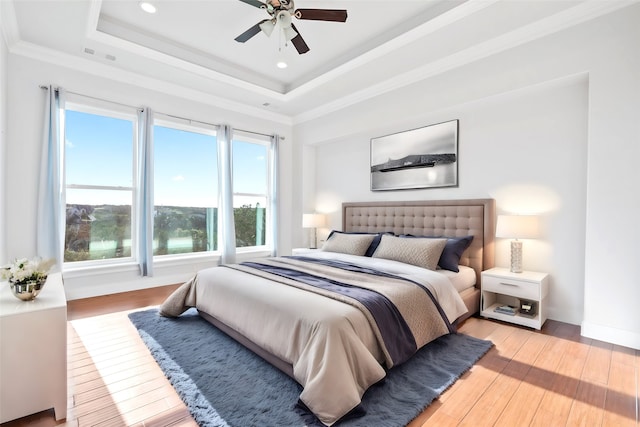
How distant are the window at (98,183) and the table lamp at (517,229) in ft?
15.3

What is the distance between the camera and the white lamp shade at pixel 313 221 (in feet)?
17.1

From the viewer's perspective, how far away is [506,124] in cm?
336

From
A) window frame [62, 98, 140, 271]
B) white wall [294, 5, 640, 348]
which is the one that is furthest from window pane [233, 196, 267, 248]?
white wall [294, 5, 640, 348]

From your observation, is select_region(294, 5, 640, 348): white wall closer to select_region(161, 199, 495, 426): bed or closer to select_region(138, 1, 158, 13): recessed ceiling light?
select_region(161, 199, 495, 426): bed

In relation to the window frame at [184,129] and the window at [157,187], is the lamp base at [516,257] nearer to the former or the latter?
the window at [157,187]

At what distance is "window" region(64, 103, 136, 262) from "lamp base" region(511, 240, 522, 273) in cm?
478

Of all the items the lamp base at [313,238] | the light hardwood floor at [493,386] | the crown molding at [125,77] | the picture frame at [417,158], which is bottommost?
the light hardwood floor at [493,386]

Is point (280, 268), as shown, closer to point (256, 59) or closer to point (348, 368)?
point (348, 368)

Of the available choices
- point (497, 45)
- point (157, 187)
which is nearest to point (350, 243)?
point (497, 45)

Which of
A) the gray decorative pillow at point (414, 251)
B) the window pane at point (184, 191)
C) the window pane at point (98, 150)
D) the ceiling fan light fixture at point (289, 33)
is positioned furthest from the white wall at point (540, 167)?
the window pane at point (98, 150)

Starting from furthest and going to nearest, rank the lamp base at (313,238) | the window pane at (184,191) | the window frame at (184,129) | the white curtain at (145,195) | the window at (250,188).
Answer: the lamp base at (313,238), the window at (250,188), the window pane at (184,191), the window frame at (184,129), the white curtain at (145,195)

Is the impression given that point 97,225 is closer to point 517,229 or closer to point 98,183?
point 98,183

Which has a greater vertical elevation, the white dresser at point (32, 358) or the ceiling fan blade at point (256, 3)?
the ceiling fan blade at point (256, 3)

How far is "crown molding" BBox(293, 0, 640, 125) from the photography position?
102 inches
